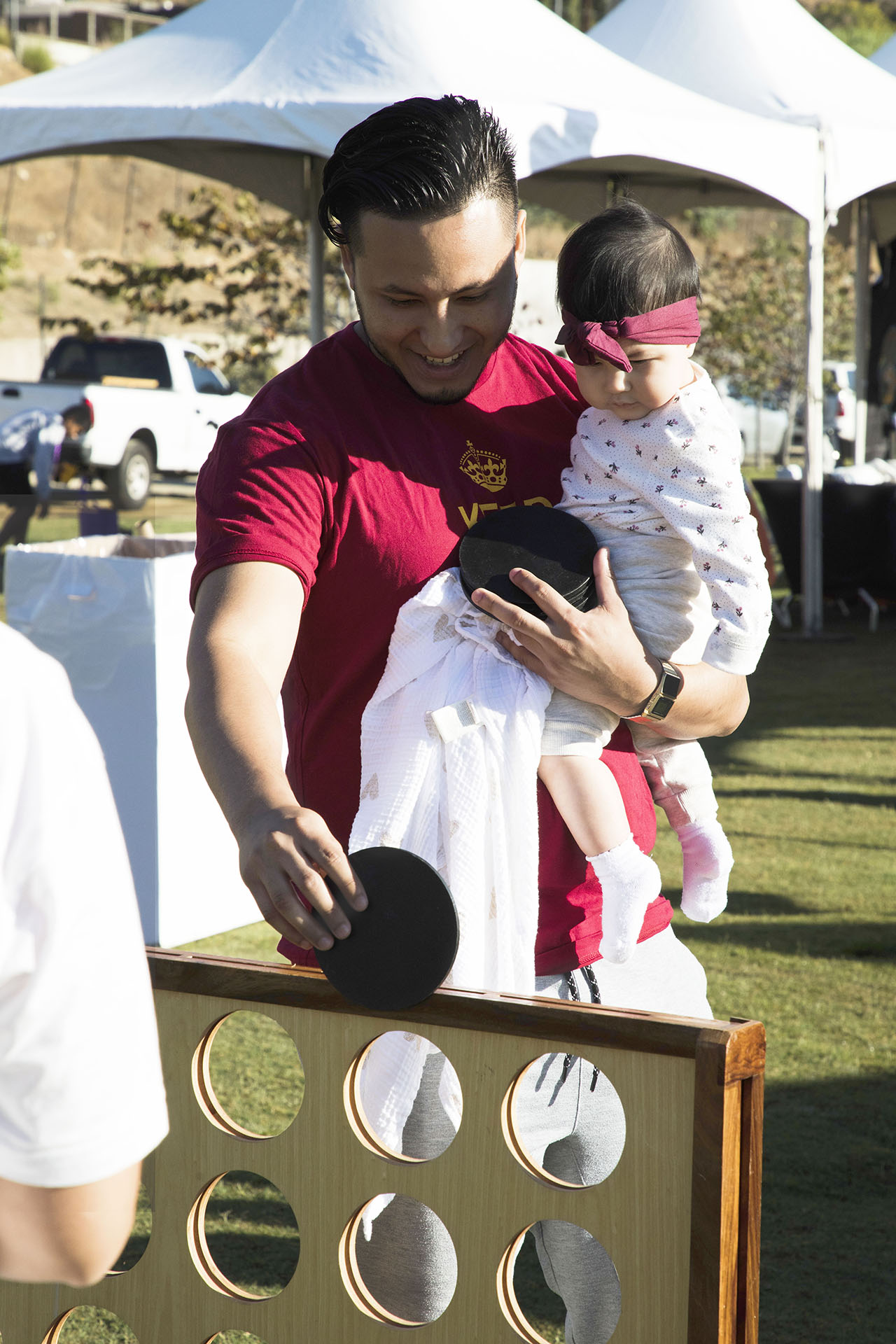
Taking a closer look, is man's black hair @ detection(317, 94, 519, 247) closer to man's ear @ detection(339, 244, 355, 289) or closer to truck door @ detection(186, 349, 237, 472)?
man's ear @ detection(339, 244, 355, 289)

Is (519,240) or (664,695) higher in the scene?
(519,240)

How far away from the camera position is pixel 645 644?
1.77 m

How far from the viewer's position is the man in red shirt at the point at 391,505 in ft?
4.80

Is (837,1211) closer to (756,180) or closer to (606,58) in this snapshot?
(756,180)

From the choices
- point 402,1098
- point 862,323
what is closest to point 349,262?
point 402,1098

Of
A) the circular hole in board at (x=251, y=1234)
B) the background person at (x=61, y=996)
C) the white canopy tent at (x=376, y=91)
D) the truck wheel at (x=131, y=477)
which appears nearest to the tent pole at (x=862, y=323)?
the white canopy tent at (x=376, y=91)

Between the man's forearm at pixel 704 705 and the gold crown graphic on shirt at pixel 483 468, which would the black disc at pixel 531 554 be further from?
the man's forearm at pixel 704 705

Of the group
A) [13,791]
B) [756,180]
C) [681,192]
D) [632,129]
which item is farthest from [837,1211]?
[681,192]

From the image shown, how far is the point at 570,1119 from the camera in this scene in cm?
166

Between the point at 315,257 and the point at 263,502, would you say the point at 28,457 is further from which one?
the point at 263,502

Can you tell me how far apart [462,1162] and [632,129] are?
6490mm

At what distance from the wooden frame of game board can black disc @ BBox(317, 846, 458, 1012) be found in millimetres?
59

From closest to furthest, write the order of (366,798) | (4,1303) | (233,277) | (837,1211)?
(4,1303) → (366,798) → (837,1211) → (233,277)

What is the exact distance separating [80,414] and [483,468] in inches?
589
